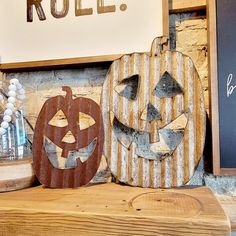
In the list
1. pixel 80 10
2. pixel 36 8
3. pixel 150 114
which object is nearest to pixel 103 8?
pixel 80 10

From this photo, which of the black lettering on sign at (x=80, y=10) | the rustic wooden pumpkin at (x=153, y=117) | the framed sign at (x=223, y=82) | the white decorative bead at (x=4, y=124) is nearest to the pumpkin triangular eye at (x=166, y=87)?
the rustic wooden pumpkin at (x=153, y=117)

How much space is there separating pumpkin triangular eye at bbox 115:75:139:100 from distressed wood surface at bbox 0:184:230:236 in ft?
0.95

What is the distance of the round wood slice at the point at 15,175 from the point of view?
0.66 metres

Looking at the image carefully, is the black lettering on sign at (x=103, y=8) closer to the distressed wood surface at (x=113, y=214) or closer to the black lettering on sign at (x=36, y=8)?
the black lettering on sign at (x=36, y=8)

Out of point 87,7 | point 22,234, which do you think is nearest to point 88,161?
point 22,234

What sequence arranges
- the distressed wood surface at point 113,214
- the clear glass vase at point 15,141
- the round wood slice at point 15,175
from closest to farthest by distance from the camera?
the distressed wood surface at point 113,214 → the round wood slice at point 15,175 → the clear glass vase at point 15,141

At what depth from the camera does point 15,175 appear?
669mm

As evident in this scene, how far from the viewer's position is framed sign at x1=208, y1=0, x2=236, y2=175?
696mm

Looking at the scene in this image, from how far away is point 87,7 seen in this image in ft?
2.70

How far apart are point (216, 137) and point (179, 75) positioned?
Result: 19 cm

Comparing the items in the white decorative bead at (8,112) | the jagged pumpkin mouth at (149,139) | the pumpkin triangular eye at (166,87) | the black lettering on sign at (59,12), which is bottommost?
the jagged pumpkin mouth at (149,139)

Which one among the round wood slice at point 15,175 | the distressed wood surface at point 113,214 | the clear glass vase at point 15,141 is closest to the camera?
the distressed wood surface at point 113,214

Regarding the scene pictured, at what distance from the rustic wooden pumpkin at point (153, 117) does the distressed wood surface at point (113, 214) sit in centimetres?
8

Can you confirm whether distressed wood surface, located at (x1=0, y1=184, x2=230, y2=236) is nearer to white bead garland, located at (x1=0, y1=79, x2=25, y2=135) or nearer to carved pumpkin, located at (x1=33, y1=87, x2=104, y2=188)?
carved pumpkin, located at (x1=33, y1=87, x2=104, y2=188)
